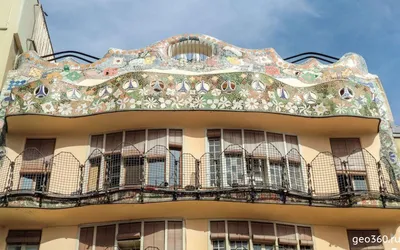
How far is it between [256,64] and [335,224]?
6334 mm

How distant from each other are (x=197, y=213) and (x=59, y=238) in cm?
410

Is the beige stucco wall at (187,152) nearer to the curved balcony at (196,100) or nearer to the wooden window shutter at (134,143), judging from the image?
the curved balcony at (196,100)

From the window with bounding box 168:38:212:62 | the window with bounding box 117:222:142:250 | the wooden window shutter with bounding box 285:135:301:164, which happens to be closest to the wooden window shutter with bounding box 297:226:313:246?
the wooden window shutter with bounding box 285:135:301:164

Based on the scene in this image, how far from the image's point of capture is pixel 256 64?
703 inches

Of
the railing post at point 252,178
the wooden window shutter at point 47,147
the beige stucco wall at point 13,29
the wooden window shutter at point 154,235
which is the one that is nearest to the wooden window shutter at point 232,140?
the railing post at point 252,178

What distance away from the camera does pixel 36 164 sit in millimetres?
15672

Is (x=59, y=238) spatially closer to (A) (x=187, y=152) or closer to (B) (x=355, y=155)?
(A) (x=187, y=152)

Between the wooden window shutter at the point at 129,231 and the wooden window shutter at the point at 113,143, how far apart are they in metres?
2.45

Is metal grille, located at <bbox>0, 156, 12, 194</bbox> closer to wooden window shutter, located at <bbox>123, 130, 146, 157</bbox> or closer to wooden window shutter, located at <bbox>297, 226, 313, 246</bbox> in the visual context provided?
wooden window shutter, located at <bbox>123, 130, 146, 157</bbox>

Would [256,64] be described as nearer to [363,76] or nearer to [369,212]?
[363,76]

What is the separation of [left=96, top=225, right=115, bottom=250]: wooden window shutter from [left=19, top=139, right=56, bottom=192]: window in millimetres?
2266

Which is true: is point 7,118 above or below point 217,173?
above

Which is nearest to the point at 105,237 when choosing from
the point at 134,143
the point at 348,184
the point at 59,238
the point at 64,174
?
the point at 59,238

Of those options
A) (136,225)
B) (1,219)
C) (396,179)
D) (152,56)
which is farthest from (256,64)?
(1,219)
